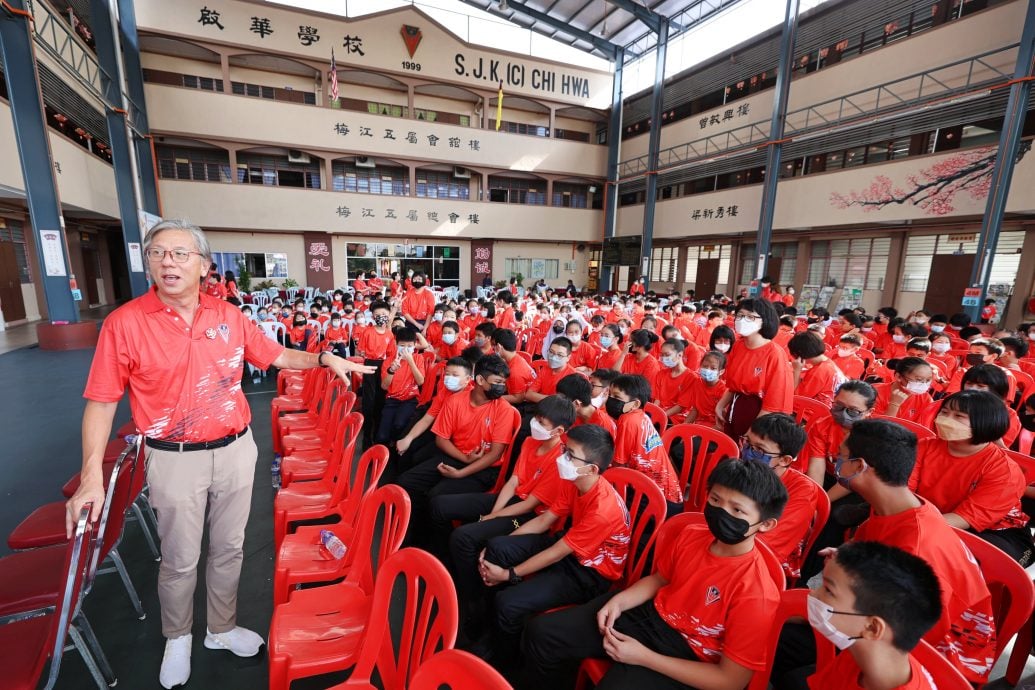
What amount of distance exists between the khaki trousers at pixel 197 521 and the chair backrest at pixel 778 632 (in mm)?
2173

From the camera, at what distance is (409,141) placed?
1670cm

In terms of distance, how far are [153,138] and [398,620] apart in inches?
687

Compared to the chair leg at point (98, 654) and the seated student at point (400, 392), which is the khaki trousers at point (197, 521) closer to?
the chair leg at point (98, 654)

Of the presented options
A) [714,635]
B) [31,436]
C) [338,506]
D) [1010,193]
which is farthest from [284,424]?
[1010,193]

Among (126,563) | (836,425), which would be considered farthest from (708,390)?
(126,563)

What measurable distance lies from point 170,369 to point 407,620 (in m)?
1.43

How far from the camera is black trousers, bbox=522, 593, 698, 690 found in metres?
1.71

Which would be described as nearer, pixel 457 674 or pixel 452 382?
pixel 457 674

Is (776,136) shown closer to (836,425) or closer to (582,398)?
(836,425)

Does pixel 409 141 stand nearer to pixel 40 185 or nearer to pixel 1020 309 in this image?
pixel 40 185

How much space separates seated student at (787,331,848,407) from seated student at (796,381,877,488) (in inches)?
44.2

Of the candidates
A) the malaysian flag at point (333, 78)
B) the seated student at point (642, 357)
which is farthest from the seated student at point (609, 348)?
the malaysian flag at point (333, 78)

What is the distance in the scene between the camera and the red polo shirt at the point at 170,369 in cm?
181

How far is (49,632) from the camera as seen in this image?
→ 1.52 meters
